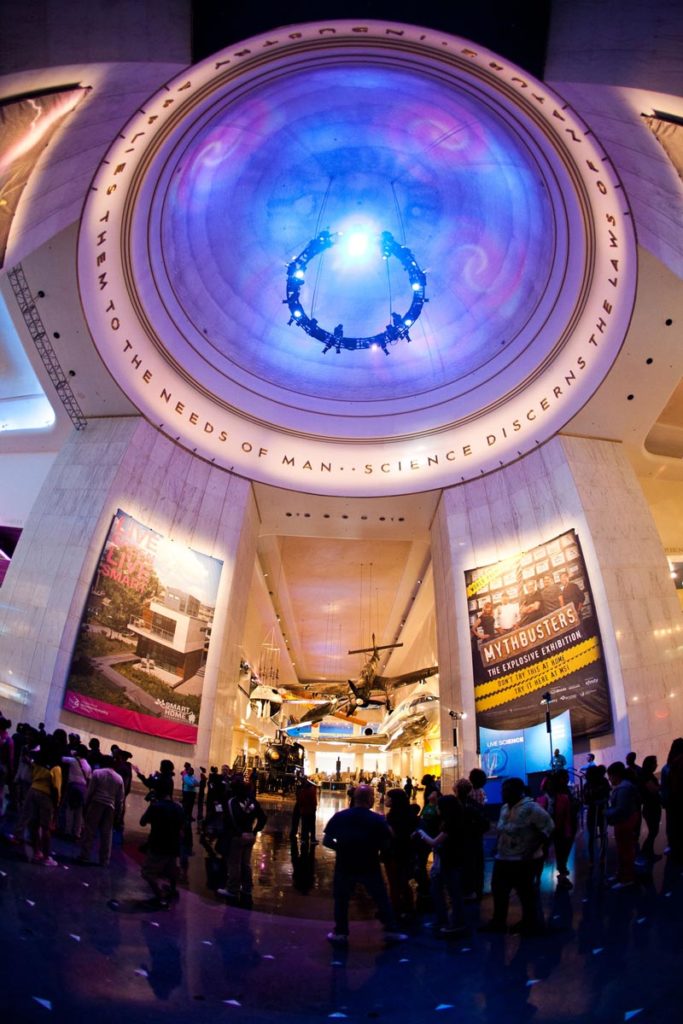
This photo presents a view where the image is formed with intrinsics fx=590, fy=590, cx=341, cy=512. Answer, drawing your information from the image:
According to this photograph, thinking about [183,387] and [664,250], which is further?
[183,387]

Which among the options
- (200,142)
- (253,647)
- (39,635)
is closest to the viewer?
(39,635)

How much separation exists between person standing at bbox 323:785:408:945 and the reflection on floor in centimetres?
18

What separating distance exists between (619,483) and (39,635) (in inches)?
522

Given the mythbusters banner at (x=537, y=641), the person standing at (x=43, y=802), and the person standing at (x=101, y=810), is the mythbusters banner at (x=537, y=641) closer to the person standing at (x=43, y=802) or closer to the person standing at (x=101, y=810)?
the person standing at (x=101, y=810)

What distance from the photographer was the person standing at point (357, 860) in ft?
14.1

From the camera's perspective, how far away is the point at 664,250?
1035cm

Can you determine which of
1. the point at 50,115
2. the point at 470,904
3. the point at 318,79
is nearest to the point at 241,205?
the point at 318,79

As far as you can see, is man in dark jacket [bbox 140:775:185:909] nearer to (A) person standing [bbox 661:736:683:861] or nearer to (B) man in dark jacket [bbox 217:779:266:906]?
(B) man in dark jacket [bbox 217:779:266:906]

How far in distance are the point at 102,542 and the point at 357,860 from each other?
1032 cm

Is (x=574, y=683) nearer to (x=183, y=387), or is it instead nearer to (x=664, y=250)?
(x=664, y=250)

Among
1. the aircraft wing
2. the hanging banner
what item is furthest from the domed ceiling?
the aircraft wing

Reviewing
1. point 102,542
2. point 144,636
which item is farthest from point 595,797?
point 102,542

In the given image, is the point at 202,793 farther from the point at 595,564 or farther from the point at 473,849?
the point at 595,564

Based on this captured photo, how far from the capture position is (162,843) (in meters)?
4.96
